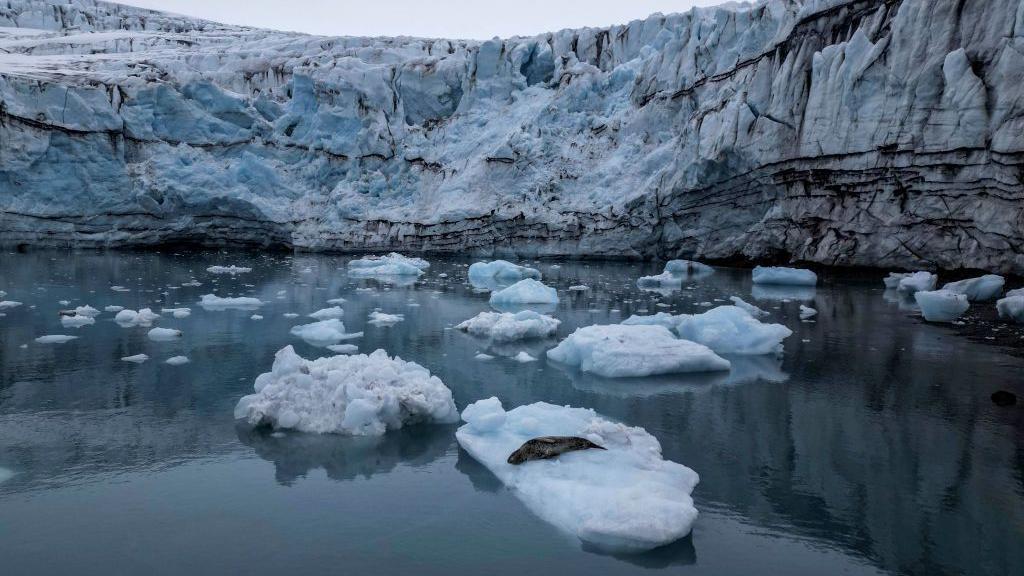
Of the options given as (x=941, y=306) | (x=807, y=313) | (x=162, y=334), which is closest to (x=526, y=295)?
(x=807, y=313)

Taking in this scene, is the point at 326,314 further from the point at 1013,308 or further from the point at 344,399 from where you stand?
the point at 1013,308

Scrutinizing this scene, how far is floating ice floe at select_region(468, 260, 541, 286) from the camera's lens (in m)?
16.8

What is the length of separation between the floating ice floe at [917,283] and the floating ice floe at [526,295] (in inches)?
308

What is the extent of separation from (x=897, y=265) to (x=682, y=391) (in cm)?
1419

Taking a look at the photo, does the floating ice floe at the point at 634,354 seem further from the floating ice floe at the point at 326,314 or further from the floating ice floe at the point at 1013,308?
the floating ice floe at the point at 1013,308

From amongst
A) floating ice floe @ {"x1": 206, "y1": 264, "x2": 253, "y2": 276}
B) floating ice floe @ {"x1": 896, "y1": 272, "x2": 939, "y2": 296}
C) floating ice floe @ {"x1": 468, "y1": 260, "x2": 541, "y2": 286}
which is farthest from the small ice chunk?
floating ice floe @ {"x1": 206, "y1": 264, "x2": 253, "y2": 276}

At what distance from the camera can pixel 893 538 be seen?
332 cm

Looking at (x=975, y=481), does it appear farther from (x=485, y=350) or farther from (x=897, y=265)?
(x=897, y=265)

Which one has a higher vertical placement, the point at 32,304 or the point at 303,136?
the point at 303,136

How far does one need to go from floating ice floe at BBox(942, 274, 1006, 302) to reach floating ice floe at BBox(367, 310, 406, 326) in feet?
33.2

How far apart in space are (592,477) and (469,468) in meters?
0.83

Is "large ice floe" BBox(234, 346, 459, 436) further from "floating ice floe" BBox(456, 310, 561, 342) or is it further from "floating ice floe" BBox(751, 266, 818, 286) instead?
"floating ice floe" BBox(751, 266, 818, 286)

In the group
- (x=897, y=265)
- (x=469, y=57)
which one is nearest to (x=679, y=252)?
(x=897, y=265)

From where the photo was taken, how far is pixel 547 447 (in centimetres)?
413
